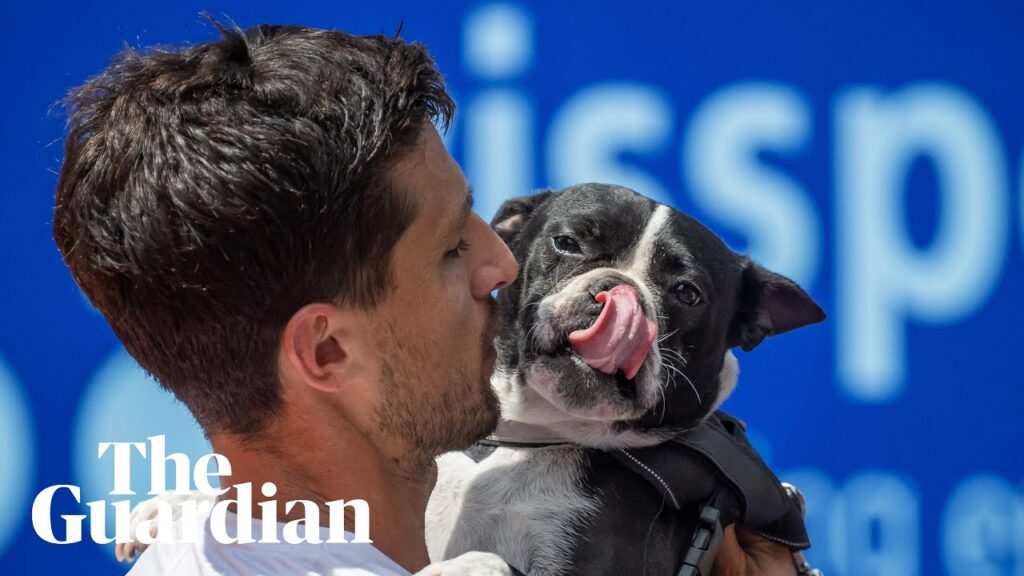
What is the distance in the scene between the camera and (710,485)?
2182 millimetres

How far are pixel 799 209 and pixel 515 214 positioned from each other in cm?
125

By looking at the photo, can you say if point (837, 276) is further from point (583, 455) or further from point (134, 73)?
point (134, 73)

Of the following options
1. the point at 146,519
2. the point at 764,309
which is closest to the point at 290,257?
the point at 146,519

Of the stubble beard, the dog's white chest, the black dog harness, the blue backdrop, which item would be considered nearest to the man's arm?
the black dog harness

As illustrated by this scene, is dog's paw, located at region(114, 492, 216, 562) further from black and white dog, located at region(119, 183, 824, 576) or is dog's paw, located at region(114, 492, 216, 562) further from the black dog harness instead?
the black dog harness

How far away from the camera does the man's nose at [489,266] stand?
1727mm

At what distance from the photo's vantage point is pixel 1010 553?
11.4ft

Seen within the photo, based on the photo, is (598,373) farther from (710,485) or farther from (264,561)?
(264,561)

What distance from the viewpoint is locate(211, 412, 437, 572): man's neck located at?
1.54m

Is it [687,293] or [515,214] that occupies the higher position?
[515,214]

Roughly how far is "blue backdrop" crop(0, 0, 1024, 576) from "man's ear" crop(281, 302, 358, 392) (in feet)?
6.85

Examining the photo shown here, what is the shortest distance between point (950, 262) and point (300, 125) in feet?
8.65

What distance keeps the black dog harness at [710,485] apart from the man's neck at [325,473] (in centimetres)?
65

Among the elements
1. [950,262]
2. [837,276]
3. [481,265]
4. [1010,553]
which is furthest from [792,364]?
[481,265]
